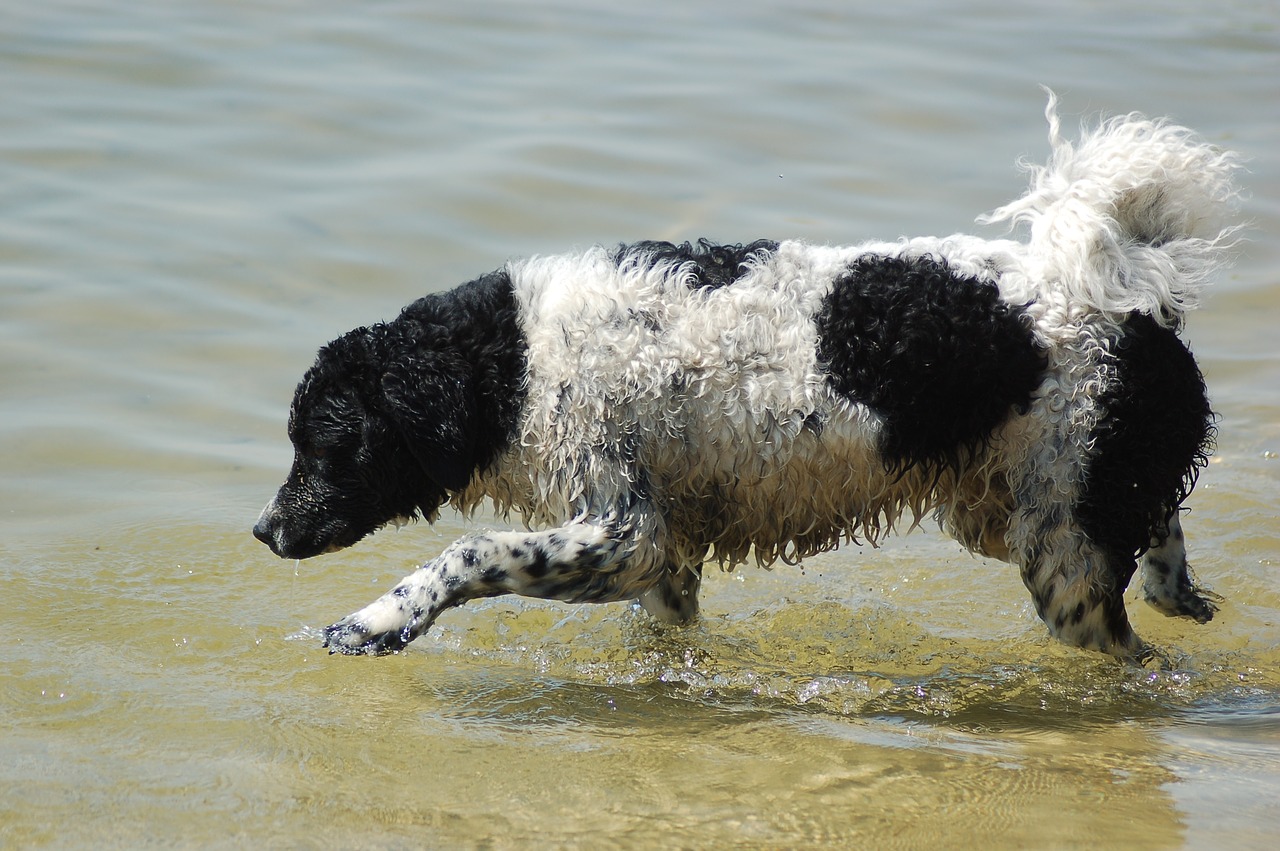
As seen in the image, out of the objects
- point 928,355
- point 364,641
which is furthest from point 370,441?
point 928,355

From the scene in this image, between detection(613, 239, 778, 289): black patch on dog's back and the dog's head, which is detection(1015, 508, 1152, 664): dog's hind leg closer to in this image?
detection(613, 239, 778, 289): black patch on dog's back

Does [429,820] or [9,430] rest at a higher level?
[9,430]

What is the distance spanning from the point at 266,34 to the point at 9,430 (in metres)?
6.03

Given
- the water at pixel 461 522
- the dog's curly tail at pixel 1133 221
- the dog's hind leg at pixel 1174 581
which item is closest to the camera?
the water at pixel 461 522

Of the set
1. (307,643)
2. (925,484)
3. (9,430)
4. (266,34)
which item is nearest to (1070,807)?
(925,484)

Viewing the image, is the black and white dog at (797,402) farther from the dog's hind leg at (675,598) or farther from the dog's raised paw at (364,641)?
the dog's hind leg at (675,598)

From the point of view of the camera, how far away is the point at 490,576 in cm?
443

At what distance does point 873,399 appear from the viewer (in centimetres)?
446

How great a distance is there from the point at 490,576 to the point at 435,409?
1.78 ft

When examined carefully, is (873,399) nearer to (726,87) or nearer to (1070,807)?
(1070,807)

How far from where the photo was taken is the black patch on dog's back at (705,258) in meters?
4.68

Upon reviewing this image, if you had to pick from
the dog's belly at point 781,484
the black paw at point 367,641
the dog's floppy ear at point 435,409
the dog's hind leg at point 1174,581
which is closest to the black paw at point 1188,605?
the dog's hind leg at point 1174,581

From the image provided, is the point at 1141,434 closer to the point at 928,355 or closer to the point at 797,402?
the point at 928,355

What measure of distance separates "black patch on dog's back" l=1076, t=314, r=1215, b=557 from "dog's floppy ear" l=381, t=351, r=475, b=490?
1906mm
